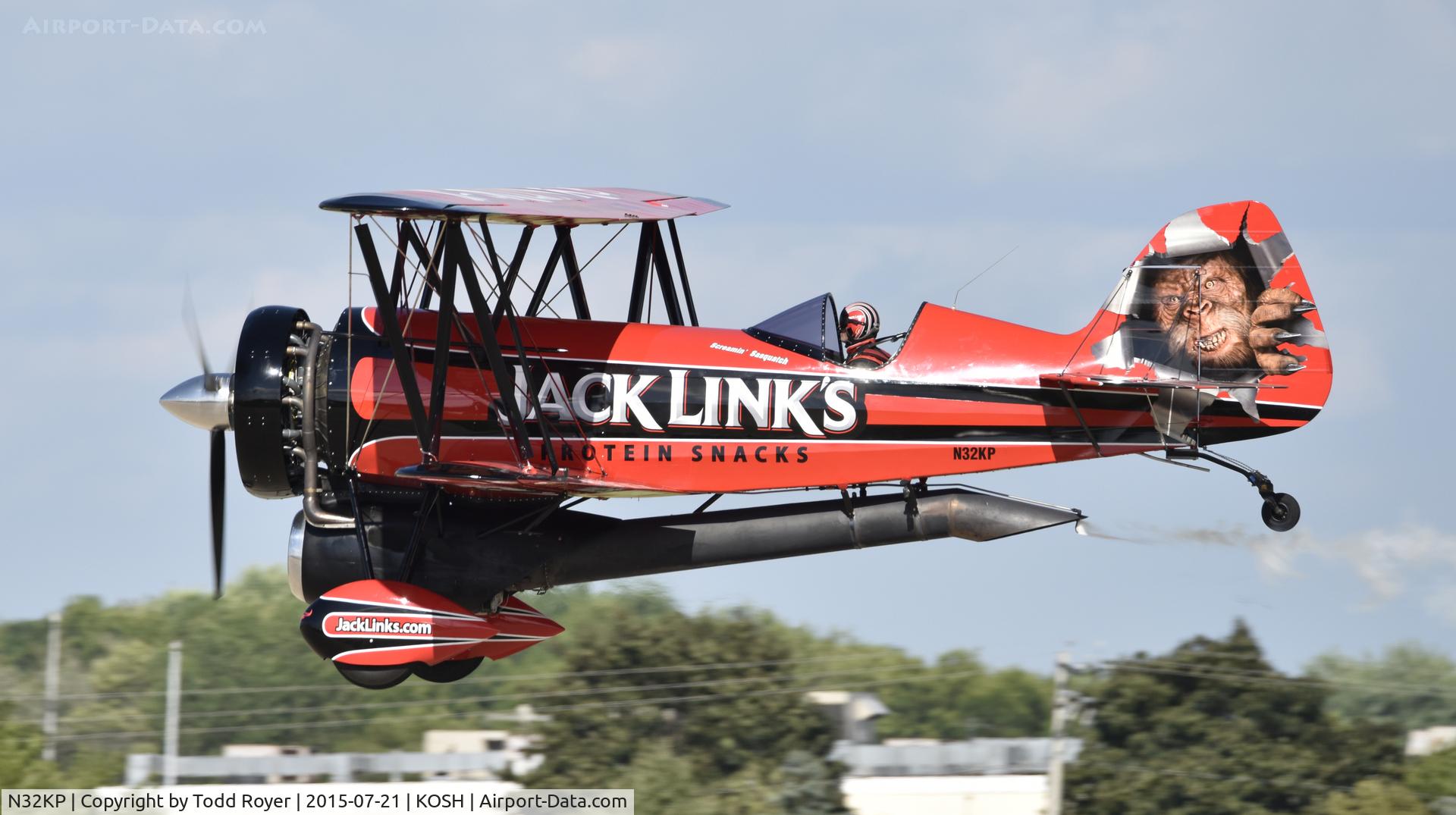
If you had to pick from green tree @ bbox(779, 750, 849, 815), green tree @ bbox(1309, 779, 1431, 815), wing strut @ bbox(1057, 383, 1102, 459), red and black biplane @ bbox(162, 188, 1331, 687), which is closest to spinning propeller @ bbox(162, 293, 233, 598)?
red and black biplane @ bbox(162, 188, 1331, 687)

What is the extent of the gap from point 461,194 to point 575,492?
2.36 m

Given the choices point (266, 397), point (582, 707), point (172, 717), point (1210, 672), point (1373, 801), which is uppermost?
point (266, 397)

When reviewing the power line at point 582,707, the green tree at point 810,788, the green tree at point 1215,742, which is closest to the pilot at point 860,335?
the green tree at point 810,788

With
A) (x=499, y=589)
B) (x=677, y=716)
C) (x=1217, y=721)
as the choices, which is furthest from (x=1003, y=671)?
(x=499, y=589)

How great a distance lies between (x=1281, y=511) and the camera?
11.6 metres

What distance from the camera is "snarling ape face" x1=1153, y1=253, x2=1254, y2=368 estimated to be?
11.3m

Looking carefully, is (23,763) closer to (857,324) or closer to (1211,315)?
(857,324)

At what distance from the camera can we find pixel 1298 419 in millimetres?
11328

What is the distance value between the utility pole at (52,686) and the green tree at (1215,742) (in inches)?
717

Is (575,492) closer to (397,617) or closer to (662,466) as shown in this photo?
(662,466)

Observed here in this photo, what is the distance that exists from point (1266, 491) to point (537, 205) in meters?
5.50

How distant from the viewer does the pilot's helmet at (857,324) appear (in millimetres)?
12016

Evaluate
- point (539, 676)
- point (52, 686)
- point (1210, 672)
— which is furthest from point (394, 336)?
point (52, 686)

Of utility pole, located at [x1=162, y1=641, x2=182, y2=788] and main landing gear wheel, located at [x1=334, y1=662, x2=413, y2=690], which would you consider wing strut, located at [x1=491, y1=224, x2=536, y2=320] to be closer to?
main landing gear wheel, located at [x1=334, y1=662, x2=413, y2=690]
